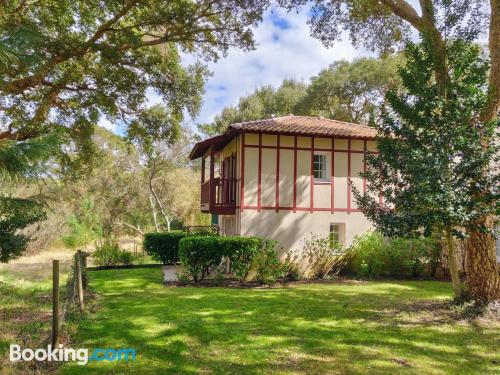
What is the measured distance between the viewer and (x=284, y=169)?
14.7 metres

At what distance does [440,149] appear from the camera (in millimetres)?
7637

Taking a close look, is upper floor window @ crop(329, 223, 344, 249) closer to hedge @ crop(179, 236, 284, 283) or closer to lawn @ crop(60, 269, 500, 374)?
hedge @ crop(179, 236, 284, 283)

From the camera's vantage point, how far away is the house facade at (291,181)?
14.2 m

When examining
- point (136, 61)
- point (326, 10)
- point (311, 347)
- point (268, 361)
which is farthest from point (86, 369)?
point (326, 10)

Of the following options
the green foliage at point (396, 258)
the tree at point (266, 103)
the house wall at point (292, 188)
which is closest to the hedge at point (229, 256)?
the house wall at point (292, 188)

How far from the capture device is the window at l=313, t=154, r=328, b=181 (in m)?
15.3

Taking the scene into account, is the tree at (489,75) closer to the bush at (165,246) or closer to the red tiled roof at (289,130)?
the red tiled roof at (289,130)

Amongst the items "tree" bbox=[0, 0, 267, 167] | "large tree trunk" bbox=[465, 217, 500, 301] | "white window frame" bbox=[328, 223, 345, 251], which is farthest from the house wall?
"large tree trunk" bbox=[465, 217, 500, 301]

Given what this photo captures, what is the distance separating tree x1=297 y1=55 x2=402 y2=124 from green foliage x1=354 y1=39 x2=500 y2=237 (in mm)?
21300

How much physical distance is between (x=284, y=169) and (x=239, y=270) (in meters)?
4.22

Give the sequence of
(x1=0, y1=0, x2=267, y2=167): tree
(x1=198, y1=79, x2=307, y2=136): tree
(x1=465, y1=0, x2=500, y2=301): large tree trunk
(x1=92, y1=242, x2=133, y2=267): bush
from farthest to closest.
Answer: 1. (x1=198, y1=79, x2=307, y2=136): tree
2. (x1=92, y1=242, x2=133, y2=267): bush
3. (x1=0, y1=0, x2=267, y2=167): tree
4. (x1=465, y1=0, x2=500, y2=301): large tree trunk

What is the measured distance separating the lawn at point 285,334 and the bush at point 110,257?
6.97m

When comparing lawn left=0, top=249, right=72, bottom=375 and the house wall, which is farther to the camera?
the house wall

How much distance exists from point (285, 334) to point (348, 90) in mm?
26250
